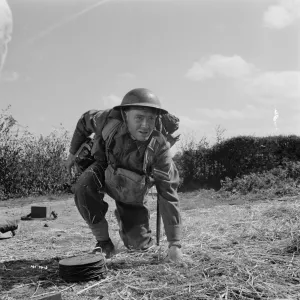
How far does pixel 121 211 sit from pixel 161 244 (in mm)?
513

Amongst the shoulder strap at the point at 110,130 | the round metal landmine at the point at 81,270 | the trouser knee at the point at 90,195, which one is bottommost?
the round metal landmine at the point at 81,270

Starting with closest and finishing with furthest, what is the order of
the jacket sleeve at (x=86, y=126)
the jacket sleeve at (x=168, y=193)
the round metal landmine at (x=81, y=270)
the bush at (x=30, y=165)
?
the round metal landmine at (x=81, y=270)
the jacket sleeve at (x=168, y=193)
the jacket sleeve at (x=86, y=126)
the bush at (x=30, y=165)

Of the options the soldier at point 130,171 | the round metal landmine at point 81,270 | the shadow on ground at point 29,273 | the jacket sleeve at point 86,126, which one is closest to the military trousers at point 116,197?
the soldier at point 130,171

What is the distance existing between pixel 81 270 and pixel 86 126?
1449 millimetres

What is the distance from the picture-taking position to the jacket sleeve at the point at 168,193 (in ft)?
11.1

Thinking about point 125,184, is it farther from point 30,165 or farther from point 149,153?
point 30,165

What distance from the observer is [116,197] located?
389 cm

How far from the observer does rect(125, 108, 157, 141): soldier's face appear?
3.48 m

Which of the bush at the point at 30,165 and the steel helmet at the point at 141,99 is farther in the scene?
the bush at the point at 30,165

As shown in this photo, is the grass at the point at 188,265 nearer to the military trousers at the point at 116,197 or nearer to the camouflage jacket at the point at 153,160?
the military trousers at the point at 116,197

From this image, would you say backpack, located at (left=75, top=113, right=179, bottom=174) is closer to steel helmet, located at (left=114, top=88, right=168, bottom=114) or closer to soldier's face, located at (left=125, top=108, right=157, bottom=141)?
soldier's face, located at (left=125, top=108, right=157, bottom=141)

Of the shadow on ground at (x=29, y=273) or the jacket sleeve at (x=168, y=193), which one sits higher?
the jacket sleeve at (x=168, y=193)

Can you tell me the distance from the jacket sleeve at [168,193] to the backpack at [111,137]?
0.10 m

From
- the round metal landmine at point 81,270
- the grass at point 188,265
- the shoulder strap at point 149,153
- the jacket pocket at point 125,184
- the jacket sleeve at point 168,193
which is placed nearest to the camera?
the grass at point 188,265
